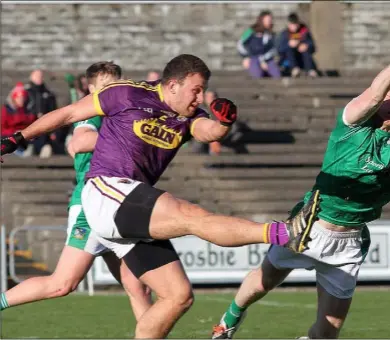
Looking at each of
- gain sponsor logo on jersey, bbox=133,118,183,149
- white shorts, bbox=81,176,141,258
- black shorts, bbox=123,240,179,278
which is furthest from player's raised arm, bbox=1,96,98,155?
black shorts, bbox=123,240,179,278

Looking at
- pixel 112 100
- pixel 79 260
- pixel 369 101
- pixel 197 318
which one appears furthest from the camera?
pixel 197 318

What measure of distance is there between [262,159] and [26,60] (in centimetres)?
609

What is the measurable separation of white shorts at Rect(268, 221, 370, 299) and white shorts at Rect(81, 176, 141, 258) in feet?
4.43

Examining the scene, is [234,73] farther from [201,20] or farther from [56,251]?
[56,251]

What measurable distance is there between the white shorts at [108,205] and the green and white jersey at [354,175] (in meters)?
1.30

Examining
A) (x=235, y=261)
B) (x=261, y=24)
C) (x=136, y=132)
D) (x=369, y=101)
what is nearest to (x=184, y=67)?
(x=136, y=132)

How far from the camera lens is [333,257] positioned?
8648mm

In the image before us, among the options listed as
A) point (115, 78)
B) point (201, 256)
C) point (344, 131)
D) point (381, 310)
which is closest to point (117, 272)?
point (115, 78)

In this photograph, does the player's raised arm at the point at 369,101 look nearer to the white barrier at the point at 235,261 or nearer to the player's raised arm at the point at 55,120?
the player's raised arm at the point at 55,120

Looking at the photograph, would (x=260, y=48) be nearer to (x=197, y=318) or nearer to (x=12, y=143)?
(x=197, y=318)

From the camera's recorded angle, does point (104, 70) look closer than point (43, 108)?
Yes

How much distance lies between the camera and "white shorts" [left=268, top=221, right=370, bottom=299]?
28.3 feet

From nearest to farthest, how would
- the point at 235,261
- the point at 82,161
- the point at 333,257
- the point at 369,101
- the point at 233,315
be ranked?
the point at 369,101 → the point at 333,257 → the point at 233,315 → the point at 82,161 → the point at 235,261

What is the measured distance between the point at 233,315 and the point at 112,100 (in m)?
2.13
